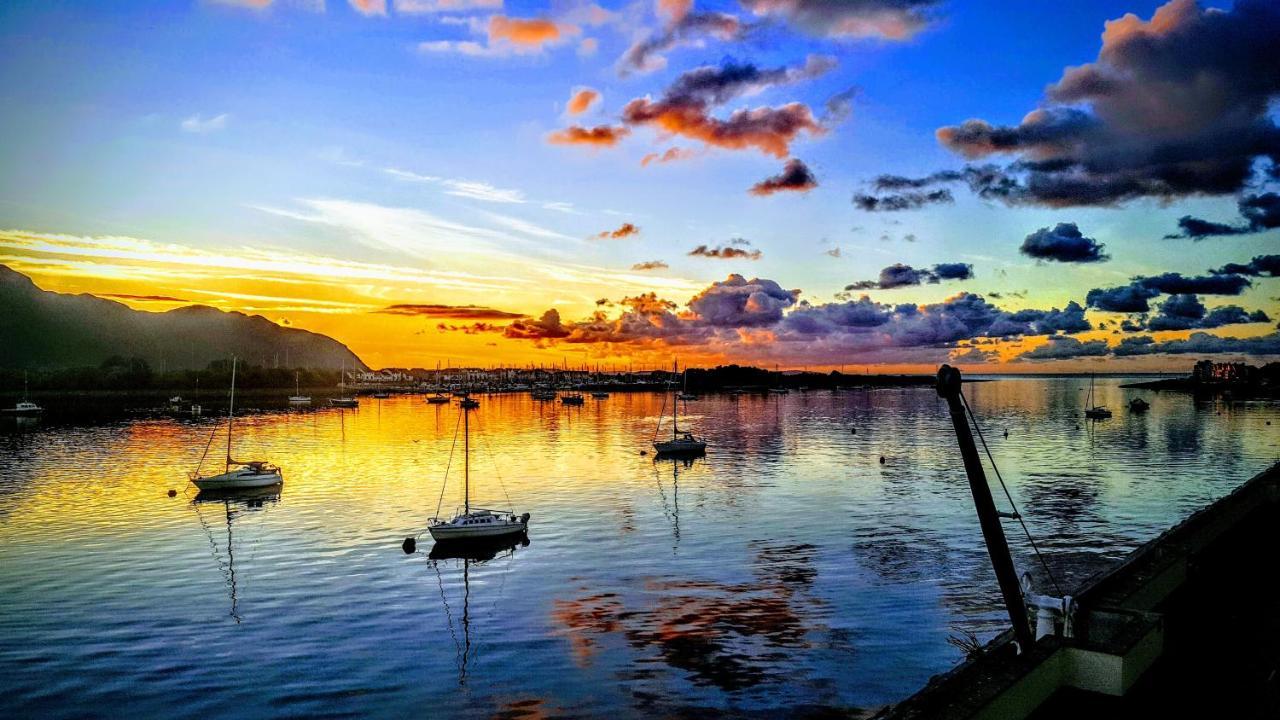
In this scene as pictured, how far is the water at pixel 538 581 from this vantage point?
26000 mm

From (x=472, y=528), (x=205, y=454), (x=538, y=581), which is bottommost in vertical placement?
(x=538, y=581)

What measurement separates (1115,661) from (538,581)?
2904cm

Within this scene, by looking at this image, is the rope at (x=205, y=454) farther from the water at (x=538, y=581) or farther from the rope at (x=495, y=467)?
the rope at (x=495, y=467)

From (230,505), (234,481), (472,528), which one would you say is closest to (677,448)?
(234,481)

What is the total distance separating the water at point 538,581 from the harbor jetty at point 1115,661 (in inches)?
353

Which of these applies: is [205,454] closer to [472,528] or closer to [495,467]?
[495,467]

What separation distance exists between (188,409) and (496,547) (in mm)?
181663

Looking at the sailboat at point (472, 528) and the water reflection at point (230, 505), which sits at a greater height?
the sailboat at point (472, 528)

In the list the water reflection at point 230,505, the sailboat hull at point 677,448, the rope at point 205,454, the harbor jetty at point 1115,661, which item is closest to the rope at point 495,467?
the water reflection at point 230,505

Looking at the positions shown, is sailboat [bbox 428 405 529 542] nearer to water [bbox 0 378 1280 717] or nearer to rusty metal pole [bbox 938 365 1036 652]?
water [bbox 0 378 1280 717]

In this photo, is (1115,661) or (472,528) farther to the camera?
(472,528)

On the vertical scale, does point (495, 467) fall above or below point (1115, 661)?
below

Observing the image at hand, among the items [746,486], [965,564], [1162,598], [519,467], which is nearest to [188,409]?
[519,467]

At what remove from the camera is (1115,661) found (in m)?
14.3
